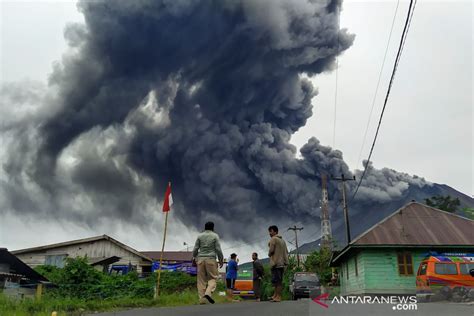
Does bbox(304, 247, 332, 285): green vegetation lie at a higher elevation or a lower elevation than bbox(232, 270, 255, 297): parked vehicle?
higher

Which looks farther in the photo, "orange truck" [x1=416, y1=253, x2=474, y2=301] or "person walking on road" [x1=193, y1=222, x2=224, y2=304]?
"orange truck" [x1=416, y1=253, x2=474, y2=301]

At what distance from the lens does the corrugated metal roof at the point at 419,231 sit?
2017cm

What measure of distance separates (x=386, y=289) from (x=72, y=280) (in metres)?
14.0

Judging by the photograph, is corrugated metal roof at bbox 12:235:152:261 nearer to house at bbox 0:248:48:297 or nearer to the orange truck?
house at bbox 0:248:48:297

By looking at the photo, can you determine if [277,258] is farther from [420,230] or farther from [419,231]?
[420,230]

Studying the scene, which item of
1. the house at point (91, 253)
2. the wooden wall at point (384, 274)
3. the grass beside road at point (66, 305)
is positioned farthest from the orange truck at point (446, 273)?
the house at point (91, 253)

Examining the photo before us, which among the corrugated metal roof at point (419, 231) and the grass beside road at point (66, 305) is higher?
the corrugated metal roof at point (419, 231)

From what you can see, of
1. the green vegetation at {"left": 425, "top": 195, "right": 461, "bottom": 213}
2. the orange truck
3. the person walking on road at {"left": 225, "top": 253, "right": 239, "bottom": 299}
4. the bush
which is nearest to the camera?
the bush

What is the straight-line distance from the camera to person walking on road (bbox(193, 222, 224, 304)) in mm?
8469

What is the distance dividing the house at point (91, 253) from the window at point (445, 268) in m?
21.9

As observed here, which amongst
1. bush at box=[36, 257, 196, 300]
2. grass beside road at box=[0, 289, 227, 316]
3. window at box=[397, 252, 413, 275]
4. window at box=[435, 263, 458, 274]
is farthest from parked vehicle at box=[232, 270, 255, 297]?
grass beside road at box=[0, 289, 227, 316]

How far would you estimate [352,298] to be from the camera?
27.2 feet

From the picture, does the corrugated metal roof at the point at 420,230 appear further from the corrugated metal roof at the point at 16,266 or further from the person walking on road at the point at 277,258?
the corrugated metal roof at the point at 16,266

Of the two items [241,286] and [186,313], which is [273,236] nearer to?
[186,313]
